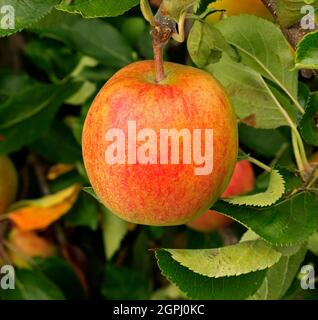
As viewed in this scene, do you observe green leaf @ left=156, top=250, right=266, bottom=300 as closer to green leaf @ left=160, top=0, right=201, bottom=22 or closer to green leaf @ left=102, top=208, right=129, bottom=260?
green leaf @ left=160, top=0, right=201, bottom=22

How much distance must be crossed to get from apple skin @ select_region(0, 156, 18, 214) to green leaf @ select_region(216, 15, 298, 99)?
1.78 ft

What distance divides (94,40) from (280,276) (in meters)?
0.53

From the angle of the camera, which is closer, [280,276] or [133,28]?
[280,276]

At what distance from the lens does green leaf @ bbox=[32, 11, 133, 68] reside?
119 cm

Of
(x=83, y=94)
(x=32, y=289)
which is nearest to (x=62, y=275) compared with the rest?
(x=32, y=289)

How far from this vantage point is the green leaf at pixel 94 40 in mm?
1189

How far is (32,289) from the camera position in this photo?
3.91 feet

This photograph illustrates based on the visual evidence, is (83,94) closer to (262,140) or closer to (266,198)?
(262,140)

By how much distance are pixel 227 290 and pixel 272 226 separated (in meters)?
0.08

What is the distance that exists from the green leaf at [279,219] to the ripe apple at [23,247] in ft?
1.94

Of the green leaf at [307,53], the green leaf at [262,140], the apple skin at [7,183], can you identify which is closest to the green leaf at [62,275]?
the apple skin at [7,183]

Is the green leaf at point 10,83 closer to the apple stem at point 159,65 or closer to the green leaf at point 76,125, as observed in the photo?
the green leaf at point 76,125
